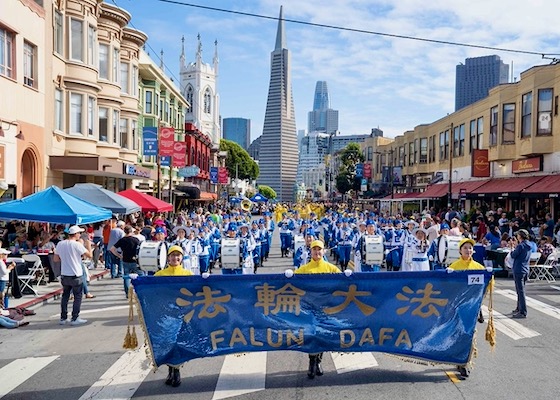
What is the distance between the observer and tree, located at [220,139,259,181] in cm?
10131

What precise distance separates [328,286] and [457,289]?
1647 millimetres

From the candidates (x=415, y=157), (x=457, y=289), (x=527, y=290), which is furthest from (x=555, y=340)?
(x=415, y=157)

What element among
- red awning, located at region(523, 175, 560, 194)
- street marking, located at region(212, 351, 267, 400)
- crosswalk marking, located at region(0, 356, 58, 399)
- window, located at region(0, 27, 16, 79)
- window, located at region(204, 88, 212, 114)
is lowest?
crosswalk marking, located at region(0, 356, 58, 399)

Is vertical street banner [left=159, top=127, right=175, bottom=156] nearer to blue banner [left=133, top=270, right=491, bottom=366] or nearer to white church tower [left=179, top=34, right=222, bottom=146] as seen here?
blue banner [left=133, top=270, right=491, bottom=366]

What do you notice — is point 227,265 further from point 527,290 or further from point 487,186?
point 487,186

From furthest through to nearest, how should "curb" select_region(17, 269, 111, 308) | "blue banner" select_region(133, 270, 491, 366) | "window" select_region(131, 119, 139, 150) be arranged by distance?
"window" select_region(131, 119, 139, 150) < "curb" select_region(17, 269, 111, 308) < "blue banner" select_region(133, 270, 491, 366)

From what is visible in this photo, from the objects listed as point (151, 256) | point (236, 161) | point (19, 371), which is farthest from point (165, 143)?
point (236, 161)

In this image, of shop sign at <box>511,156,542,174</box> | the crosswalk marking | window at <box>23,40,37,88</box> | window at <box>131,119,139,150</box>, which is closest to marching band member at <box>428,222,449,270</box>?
the crosswalk marking

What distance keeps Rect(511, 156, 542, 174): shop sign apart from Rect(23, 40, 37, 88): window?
23.1 meters

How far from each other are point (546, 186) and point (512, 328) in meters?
15.6

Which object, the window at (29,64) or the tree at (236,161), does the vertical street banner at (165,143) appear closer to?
the window at (29,64)

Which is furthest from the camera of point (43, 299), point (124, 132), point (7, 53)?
point (124, 132)

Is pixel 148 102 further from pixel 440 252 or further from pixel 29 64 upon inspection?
pixel 440 252

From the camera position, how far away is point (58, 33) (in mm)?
22453
